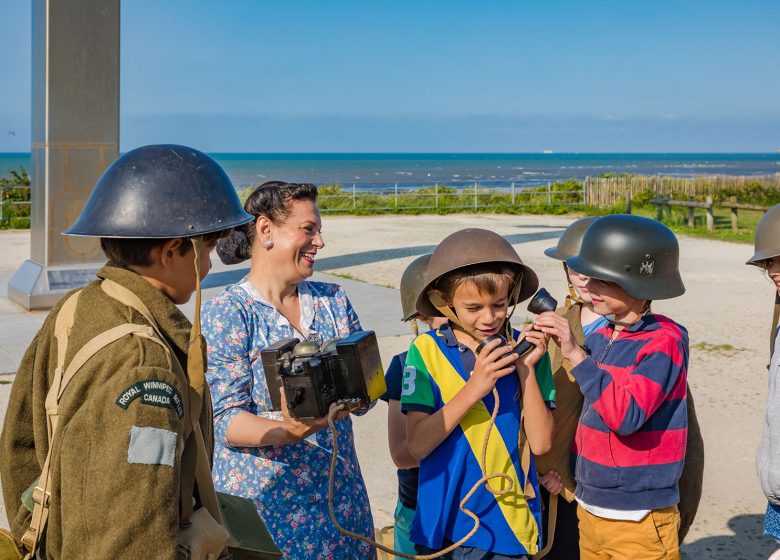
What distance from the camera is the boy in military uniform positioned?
1594 millimetres

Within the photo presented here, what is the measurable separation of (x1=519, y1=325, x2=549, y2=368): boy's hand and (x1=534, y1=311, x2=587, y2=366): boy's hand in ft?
0.12

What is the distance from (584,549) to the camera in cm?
314

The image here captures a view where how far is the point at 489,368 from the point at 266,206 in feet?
3.38

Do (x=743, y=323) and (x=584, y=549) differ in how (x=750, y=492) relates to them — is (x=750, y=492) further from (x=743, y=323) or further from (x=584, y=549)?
(x=743, y=323)

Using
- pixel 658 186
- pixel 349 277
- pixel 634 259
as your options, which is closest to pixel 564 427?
pixel 634 259

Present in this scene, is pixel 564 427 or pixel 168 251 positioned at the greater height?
pixel 168 251

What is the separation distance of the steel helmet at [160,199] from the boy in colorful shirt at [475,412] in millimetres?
884

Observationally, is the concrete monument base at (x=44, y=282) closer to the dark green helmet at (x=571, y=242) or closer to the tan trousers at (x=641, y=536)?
the dark green helmet at (x=571, y=242)

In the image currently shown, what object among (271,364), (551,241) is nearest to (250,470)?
(271,364)

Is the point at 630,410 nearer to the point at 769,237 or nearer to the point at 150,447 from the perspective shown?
the point at 769,237

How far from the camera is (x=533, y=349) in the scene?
2670 mm

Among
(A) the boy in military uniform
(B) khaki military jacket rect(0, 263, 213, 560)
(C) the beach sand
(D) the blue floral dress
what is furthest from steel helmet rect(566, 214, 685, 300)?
(C) the beach sand

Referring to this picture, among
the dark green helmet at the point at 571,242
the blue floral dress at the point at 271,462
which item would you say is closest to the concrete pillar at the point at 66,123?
the dark green helmet at the point at 571,242

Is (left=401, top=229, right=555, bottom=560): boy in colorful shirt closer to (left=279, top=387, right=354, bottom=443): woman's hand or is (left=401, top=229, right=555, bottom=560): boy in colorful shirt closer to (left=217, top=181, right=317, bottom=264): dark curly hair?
(left=279, top=387, right=354, bottom=443): woman's hand
